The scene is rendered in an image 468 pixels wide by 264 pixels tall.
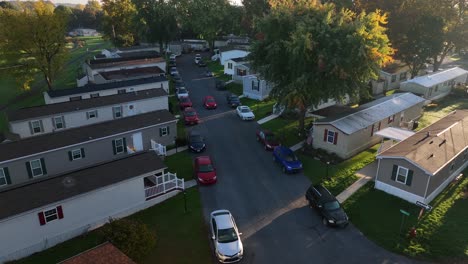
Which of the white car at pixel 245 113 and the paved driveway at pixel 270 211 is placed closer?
the paved driveway at pixel 270 211

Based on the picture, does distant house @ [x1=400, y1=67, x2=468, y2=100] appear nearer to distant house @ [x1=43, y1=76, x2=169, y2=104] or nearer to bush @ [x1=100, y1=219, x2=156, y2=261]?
distant house @ [x1=43, y1=76, x2=169, y2=104]

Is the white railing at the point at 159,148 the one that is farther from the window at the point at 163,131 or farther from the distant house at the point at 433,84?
the distant house at the point at 433,84

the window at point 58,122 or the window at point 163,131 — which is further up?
the window at point 58,122

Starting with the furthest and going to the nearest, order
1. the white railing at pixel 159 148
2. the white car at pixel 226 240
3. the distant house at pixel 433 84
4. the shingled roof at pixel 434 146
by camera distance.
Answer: the distant house at pixel 433 84 < the white railing at pixel 159 148 < the shingled roof at pixel 434 146 < the white car at pixel 226 240

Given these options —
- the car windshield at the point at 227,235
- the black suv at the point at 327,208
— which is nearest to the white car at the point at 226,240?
the car windshield at the point at 227,235

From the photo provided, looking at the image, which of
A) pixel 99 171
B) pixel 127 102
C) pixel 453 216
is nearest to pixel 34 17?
pixel 127 102

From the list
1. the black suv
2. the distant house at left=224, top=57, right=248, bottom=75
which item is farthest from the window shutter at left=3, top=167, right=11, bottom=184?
the distant house at left=224, top=57, right=248, bottom=75

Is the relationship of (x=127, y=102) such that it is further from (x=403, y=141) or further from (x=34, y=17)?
(x=403, y=141)
